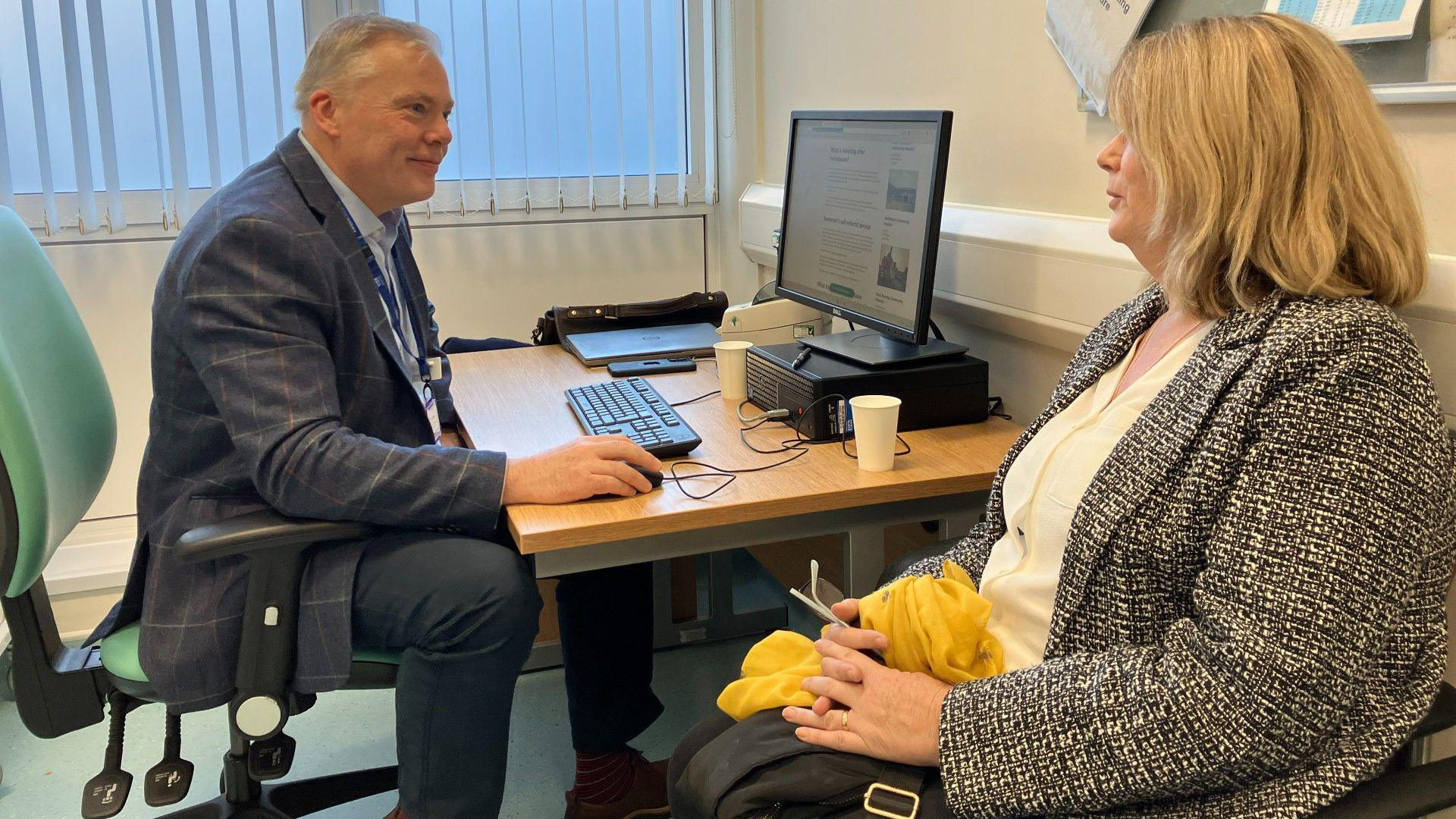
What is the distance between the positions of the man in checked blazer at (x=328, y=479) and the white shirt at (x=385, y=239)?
43mm

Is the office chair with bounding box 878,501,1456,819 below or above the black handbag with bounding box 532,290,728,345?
below

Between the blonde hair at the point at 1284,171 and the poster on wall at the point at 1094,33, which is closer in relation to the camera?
the blonde hair at the point at 1284,171

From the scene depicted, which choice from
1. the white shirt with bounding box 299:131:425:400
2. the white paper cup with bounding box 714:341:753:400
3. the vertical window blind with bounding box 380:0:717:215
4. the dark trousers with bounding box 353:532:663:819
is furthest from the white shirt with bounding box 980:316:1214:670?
the vertical window blind with bounding box 380:0:717:215

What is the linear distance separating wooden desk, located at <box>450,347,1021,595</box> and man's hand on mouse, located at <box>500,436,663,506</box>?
0.06ft

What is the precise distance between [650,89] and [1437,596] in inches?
101

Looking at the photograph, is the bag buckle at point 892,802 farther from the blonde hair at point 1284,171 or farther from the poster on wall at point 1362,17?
the poster on wall at point 1362,17

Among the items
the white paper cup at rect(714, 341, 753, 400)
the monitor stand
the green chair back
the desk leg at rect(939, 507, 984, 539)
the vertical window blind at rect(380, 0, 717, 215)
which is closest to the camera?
the green chair back

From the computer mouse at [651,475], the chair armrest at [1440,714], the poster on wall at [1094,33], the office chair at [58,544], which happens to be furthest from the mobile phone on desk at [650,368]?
the chair armrest at [1440,714]

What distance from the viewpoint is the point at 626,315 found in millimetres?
2643

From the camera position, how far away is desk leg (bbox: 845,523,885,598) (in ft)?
5.34

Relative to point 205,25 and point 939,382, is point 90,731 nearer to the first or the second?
point 205,25

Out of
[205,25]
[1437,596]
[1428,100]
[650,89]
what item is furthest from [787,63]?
[1437,596]

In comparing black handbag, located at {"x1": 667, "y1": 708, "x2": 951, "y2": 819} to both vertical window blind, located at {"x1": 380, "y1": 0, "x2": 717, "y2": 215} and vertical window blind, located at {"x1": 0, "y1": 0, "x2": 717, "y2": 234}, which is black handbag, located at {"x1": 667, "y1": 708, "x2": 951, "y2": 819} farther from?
vertical window blind, located at {"x1": 380, "y1": 0, "x2": 717, "y2": 215}

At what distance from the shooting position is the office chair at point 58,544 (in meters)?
1.47
